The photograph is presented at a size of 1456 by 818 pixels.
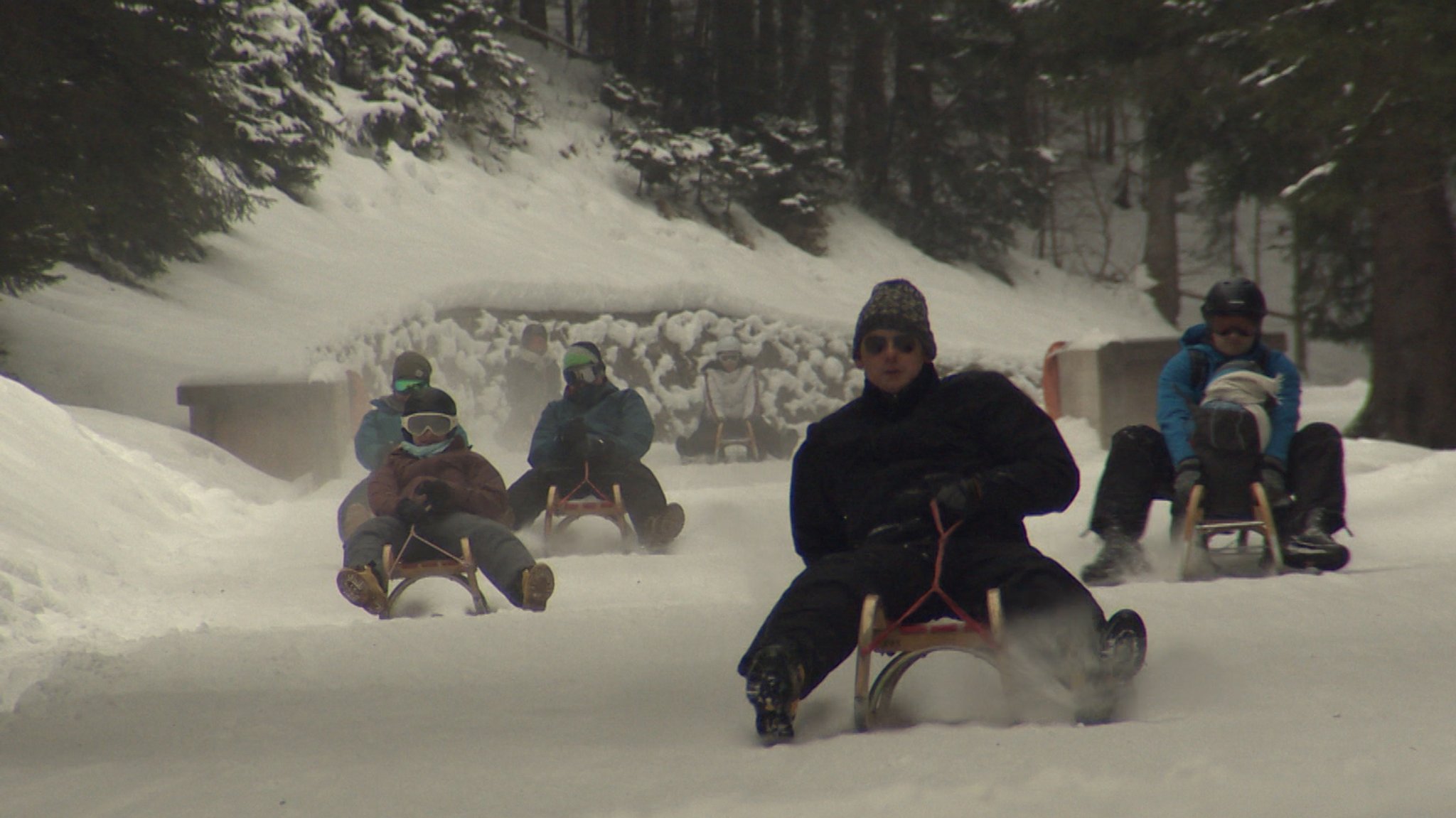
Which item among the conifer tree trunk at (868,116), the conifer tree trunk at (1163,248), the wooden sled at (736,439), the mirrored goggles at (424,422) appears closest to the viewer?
the mirrored goggles at (424,422)

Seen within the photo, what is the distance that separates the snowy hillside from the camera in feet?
8.38

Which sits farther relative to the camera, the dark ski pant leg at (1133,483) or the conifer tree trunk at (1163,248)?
the conifer tree trunk at (1163,248)

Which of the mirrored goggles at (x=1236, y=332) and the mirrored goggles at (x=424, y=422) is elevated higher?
the mirrored goggles at (x=1236, y=332)

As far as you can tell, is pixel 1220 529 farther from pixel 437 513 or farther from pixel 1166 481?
pixel 437 513

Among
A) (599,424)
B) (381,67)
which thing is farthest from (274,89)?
(599,424)

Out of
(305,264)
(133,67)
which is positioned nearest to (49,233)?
(133,67)

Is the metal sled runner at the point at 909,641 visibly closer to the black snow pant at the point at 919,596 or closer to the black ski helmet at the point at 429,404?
the black snow pant at the point at 919,596

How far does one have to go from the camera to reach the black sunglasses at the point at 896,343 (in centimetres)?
344

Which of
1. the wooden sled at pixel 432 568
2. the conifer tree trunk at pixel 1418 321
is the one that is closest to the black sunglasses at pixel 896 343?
the wooden sled at pixel 432 568

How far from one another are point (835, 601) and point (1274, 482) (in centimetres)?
314

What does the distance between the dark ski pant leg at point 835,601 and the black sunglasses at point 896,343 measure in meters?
0.55

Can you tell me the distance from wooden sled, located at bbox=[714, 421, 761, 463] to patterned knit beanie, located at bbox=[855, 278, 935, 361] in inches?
369

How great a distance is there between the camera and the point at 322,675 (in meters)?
3.84

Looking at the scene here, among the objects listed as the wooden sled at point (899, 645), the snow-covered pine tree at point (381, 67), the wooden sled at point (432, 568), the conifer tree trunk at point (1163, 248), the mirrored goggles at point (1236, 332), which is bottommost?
the wooden sled at point (432, 568)
